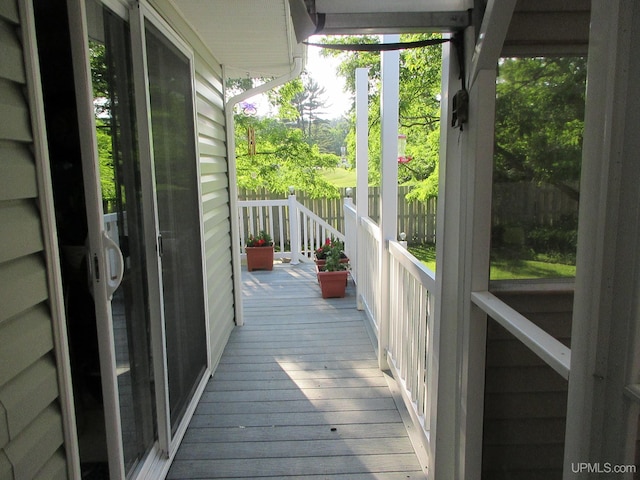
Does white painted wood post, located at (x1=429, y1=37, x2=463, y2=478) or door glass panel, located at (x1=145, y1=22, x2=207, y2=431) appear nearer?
white painted wood post, located at (x1=429, y1=37, x2=463, y2=478)

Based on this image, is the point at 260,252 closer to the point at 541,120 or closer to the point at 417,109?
the point at 417,109

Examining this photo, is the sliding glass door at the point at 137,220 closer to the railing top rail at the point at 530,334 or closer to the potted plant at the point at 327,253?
→ the railing top rail at the point at 530,334

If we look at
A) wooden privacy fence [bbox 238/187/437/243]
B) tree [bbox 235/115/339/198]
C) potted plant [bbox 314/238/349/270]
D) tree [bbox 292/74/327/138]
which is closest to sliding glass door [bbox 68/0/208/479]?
potted plant [bbox 314/238/349/270]

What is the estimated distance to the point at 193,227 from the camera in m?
2.70

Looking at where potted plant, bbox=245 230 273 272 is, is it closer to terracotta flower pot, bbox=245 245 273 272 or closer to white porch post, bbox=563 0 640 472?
terracotta flower pot, bbox=245 245 273 272

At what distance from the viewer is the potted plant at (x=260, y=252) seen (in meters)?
6.11

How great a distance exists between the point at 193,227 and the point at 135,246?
886mm

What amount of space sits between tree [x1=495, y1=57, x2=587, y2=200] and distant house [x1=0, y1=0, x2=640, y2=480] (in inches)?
1.9

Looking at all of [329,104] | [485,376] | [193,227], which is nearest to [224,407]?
[193,227]

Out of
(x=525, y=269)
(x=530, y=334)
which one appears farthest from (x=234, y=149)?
(x=530, y=334)

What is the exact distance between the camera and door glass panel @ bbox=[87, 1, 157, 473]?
154 cm

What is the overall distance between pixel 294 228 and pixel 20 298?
17.8 ft

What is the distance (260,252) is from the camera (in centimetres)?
612

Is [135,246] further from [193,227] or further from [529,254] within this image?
[529,254]
